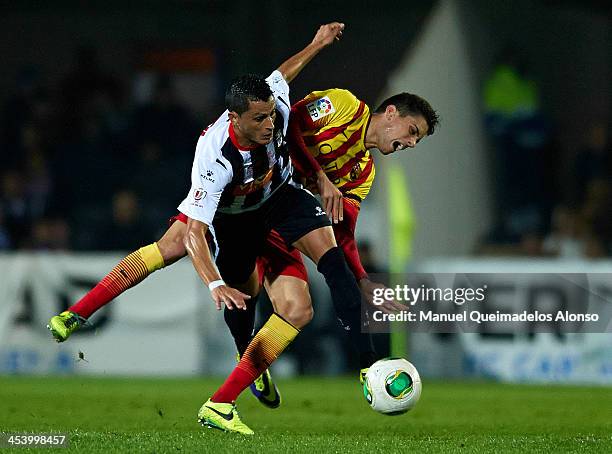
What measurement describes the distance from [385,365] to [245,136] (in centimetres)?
140

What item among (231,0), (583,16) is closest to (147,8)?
(231,0)

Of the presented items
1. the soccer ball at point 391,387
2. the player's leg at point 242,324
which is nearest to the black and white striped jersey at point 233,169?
the player's leg at point 242,324

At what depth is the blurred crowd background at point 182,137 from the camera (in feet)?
42.9

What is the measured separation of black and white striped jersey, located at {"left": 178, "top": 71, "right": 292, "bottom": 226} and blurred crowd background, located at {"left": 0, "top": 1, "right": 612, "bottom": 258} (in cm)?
566

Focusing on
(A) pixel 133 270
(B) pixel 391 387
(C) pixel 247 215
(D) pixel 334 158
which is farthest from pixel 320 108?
(B) pixel 391 387

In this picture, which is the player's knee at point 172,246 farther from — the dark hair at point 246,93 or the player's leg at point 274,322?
the dark hair at point 246,93

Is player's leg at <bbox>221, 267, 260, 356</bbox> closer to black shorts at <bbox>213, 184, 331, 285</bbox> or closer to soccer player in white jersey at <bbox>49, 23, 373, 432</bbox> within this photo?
soccer player in white jersey at <bbox>49, 23, 373, 432</bbox>

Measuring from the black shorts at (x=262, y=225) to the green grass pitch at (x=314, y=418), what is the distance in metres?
0.99

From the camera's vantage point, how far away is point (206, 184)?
6.55 meters

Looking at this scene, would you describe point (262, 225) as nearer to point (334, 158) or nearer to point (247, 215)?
point (247, 215)

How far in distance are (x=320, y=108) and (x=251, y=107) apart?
0.84m

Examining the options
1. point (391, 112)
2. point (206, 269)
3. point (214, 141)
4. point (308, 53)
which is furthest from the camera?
point (308, 53)

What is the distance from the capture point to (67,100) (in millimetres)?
14930

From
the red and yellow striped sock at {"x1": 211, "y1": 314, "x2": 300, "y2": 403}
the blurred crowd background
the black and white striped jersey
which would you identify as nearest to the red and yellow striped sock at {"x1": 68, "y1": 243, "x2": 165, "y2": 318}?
the black and white striped jersey
